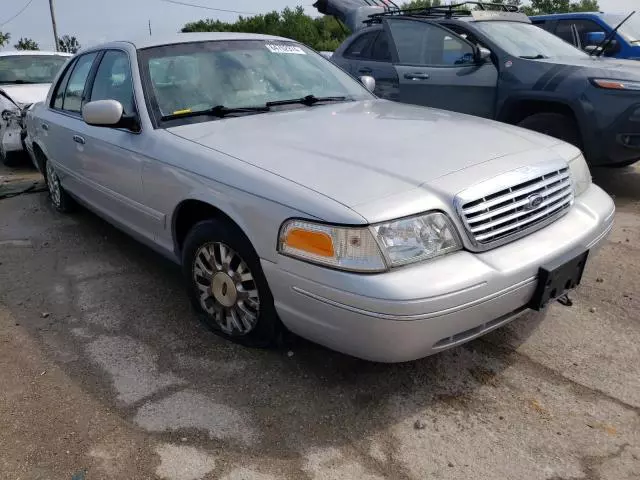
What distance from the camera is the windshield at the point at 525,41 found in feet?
19.0

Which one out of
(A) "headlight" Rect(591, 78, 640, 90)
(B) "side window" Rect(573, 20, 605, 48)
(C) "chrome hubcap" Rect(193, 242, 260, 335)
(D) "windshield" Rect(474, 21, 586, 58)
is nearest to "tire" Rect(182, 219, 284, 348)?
(C) "chrome hubcap" Rect(193, 242, 260, 335)

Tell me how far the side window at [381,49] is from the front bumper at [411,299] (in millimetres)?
4426

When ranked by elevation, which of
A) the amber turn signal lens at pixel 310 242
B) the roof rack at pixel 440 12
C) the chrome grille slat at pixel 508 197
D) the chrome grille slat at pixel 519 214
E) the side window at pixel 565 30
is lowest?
the amber turn signal lens at pixel 310 242

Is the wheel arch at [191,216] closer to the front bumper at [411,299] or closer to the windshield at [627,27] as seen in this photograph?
the front bumper at [411,299]

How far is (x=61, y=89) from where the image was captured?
4887 millimetres

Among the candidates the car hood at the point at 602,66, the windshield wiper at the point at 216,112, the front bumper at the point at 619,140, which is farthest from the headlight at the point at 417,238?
the car hood at the point at 602,66

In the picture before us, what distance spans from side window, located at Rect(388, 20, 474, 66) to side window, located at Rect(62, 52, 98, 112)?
328 centimetres

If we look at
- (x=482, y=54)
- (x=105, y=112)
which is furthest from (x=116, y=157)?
(x=482, y=54)

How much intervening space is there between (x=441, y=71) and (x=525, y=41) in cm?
95

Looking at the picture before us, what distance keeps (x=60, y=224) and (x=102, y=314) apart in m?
2.16

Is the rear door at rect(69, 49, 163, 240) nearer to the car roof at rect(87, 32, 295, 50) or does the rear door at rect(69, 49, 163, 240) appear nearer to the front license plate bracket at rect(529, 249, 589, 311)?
the car roof at rect(87, 32, 295, 50)

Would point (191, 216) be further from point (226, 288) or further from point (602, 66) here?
point (602, 66)

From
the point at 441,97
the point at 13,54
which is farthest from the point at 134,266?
the point at 13,54

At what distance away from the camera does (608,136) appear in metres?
5.01
